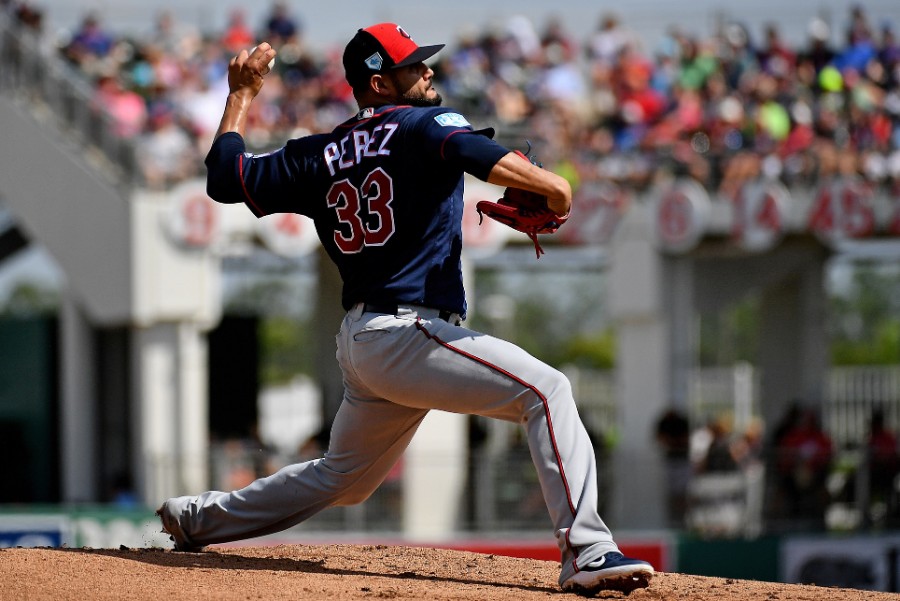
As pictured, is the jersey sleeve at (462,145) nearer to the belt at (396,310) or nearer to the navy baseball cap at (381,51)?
the navy baseball cap at (381,51)

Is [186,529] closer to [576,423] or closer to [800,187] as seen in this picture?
[576,423]

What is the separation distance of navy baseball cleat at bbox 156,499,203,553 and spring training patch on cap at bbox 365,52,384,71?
203cm

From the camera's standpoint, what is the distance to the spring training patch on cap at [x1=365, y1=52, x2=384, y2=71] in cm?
569

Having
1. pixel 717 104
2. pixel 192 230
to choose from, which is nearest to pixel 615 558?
pixel 192 230

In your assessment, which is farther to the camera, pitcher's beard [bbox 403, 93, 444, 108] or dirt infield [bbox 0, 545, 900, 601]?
pitcher's beard [bbox 403, 93, 444, 108]

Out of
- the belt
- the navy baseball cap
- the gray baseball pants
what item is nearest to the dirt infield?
the gray baseball pants

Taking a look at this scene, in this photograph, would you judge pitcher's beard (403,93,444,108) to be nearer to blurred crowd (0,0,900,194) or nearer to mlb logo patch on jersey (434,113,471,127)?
mlb logo patch on jersey (434,113,471,127)

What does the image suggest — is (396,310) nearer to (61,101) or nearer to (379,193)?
(379,193)

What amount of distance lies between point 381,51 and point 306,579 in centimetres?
201

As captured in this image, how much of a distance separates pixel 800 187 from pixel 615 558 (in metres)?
12.5

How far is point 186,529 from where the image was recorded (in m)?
6.33

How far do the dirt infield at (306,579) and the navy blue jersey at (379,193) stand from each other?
3.48ft

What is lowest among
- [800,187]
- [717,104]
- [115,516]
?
[115,516]

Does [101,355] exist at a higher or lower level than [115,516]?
higher
